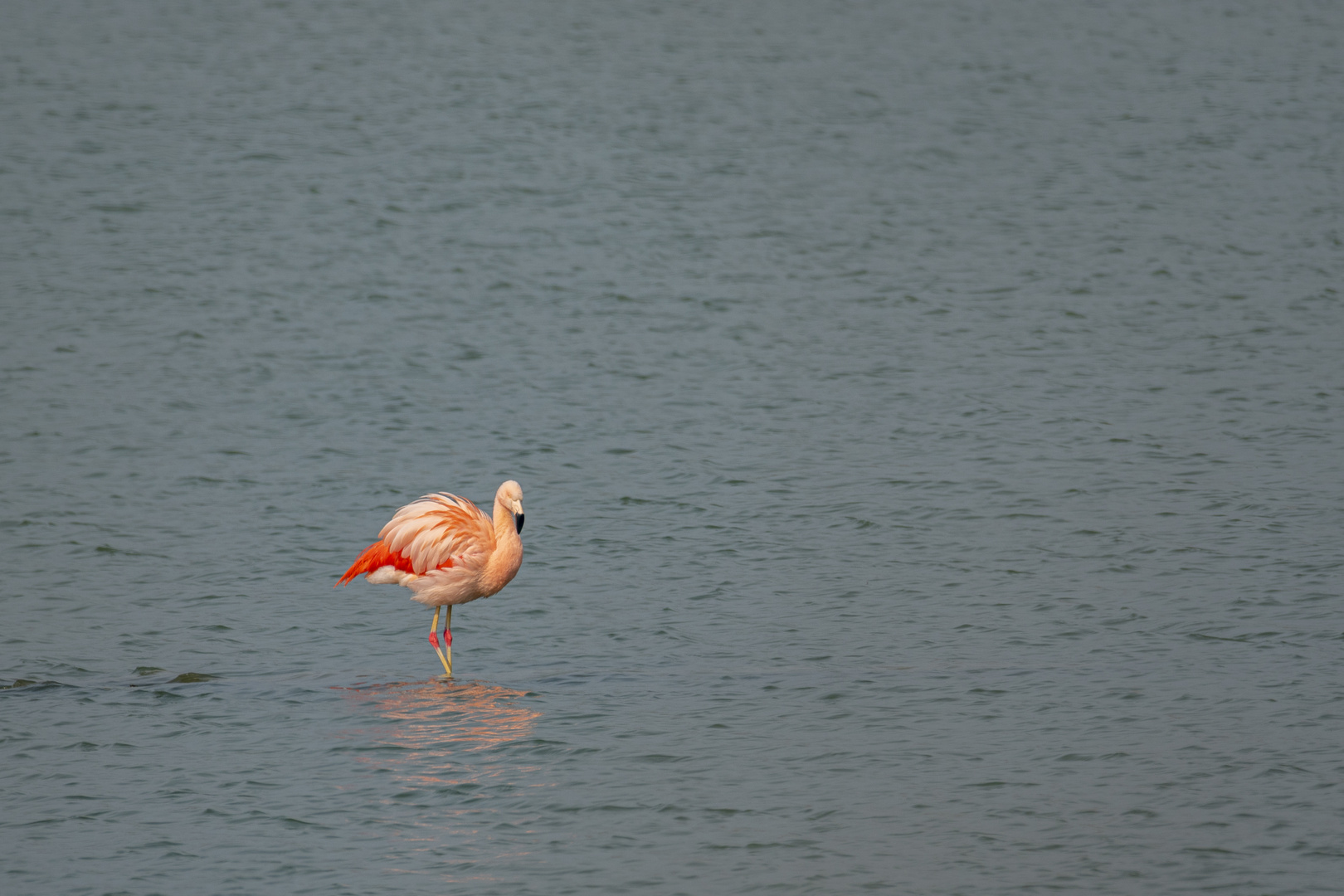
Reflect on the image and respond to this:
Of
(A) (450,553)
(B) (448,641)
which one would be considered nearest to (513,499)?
(A) (450,553)

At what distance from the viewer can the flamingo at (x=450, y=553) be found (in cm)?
1263

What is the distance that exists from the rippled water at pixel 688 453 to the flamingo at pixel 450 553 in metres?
0.60

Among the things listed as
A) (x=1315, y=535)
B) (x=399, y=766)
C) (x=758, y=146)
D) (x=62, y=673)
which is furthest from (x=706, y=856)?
(x=758, y=146)

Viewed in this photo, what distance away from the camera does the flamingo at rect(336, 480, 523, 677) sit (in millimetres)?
12633

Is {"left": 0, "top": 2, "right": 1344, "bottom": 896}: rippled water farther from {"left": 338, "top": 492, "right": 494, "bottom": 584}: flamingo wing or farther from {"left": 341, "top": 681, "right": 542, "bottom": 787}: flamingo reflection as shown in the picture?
{"left": 338, "top": 492, "right": 494, "bottom": 584}: flamingo wing

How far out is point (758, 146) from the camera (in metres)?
29.6

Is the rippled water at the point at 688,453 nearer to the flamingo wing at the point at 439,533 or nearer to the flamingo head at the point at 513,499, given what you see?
the flamingo wing at the point at 439,533

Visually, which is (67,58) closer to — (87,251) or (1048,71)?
(87,251)

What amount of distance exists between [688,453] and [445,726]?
23.7ft

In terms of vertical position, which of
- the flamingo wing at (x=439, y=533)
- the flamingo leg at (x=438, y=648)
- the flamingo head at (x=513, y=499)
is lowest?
the flamingo leg at (x=438, y=648)

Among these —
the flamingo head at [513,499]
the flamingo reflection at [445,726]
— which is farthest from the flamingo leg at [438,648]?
the flamingo head at [513,499]

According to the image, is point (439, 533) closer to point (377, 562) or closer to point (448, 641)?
point (377, 562)

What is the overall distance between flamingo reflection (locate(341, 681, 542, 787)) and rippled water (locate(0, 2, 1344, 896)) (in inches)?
1.9

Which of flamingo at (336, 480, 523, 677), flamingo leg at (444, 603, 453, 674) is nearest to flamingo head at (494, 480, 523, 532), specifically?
flamingo at (336, 480, 523, 677)
